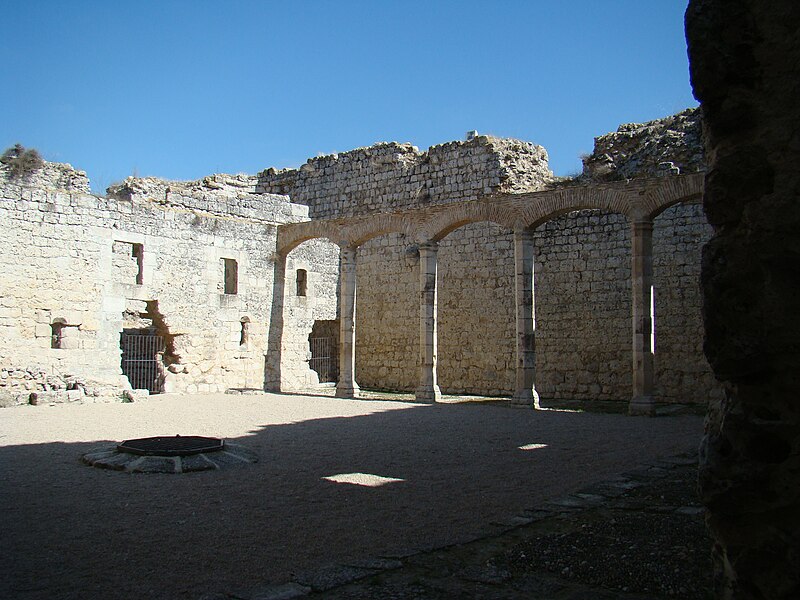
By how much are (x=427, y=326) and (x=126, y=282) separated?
6386 millimetres

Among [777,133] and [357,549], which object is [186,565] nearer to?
[357,549]

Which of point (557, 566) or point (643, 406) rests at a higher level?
point (643, 406)

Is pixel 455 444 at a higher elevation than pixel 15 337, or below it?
below

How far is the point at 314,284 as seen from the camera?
65.2ft

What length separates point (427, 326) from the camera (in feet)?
53.6

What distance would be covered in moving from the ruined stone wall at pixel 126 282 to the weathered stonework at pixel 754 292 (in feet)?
45.5

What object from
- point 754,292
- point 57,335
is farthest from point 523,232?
point 754,292

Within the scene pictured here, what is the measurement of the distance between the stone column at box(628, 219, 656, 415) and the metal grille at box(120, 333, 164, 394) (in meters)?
10.5

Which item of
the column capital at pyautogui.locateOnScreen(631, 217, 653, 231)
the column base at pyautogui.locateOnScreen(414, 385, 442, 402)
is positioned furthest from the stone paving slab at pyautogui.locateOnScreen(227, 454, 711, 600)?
the column base at pyautogui.locateOnScreen(414, 385, 442, 402)

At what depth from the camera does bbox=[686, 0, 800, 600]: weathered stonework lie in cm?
224

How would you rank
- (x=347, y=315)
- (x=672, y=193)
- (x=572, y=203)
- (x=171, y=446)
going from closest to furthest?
(x=171, y=446), (x=672, y=193), (x=572, y=203), (x=347, y=315)

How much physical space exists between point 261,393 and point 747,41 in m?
16.0

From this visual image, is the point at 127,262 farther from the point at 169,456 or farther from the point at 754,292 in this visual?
the point at 754,292

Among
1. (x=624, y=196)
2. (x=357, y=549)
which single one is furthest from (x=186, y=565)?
(x=624, y=196)
